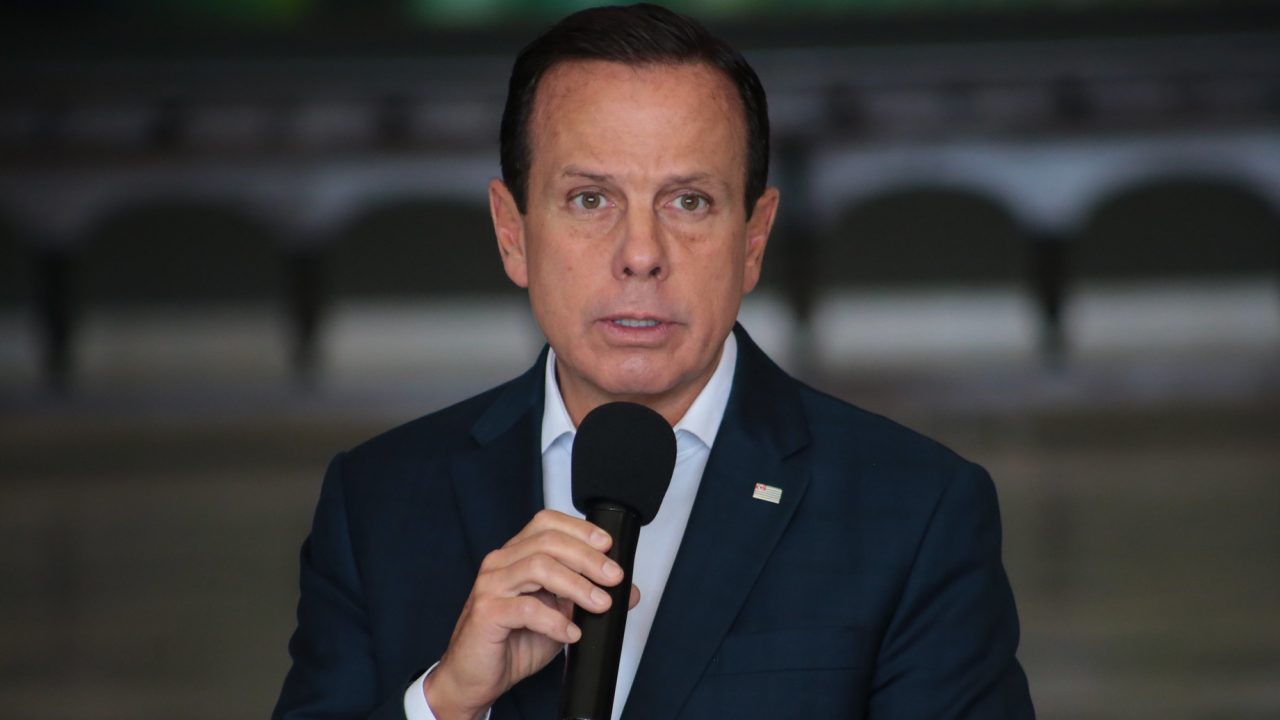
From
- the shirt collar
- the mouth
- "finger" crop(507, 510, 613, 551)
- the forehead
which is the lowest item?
"finger" crop(507, 510, 613, 551)

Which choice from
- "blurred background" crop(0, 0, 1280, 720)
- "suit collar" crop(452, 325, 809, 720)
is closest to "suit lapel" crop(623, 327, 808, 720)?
"suit collar" crop(452, 325, 809, 720)

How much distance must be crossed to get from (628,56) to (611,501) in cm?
34

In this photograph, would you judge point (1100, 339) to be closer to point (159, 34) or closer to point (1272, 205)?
point (1272, 205)

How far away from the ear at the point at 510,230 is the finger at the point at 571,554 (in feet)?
1.10

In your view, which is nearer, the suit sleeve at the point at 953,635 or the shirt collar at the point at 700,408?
the suit sleeve at the point at 953,635

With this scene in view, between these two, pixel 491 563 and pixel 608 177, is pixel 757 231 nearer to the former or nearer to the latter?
pixel 608 177

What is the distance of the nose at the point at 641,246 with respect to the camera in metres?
1.19

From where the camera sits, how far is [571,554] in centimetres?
99

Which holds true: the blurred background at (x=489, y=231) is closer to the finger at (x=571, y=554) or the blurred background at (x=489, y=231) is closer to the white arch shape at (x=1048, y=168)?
the white arch shape at (x=1048, y=168)

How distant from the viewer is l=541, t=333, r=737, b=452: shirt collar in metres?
1.31

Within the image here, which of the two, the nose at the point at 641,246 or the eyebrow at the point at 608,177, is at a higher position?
the eyebrow at the point at 608,177

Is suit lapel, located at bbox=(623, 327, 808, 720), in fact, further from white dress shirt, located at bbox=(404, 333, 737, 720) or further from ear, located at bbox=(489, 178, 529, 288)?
ear, located at bbox=(489, 178, 529, 288)

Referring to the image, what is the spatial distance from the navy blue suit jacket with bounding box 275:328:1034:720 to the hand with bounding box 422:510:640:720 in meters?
0.07

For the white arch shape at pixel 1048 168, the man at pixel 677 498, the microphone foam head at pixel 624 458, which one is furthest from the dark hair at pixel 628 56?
the white arch shape at pixel 1048 168
